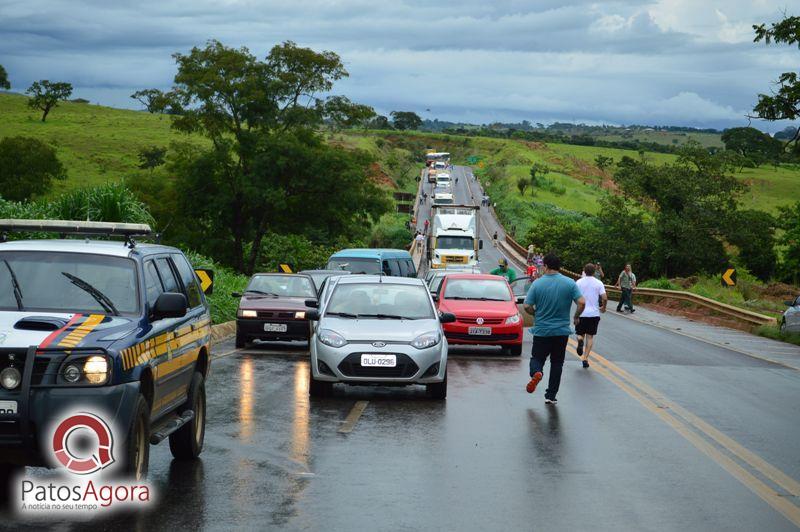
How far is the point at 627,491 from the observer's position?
8.94 m

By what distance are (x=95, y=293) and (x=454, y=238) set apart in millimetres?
51685

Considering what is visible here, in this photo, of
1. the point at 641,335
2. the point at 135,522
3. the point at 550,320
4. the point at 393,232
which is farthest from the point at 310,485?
the point at 393,232

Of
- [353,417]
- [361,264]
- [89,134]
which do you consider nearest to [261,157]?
[361,264]

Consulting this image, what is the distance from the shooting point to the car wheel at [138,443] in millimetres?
7441

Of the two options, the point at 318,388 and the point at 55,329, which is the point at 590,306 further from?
the point at 55,329

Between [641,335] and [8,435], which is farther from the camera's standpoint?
[641,335]

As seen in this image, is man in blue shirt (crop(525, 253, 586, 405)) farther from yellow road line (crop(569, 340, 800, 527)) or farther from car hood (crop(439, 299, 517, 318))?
car hood (crop(439, 299, 517, 318))

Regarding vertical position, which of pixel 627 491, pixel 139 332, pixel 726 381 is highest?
pixel 139 332

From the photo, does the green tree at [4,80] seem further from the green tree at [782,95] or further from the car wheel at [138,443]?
the car wheel at [138,443]

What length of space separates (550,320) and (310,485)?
6.18m

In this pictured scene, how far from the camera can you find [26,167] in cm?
7381

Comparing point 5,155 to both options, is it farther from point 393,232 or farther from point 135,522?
point 135,522

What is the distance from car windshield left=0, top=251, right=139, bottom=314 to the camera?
26.9ft

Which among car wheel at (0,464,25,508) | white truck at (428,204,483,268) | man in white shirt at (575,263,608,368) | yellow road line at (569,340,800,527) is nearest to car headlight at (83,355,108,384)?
car wheel at (0,464,25,508)
